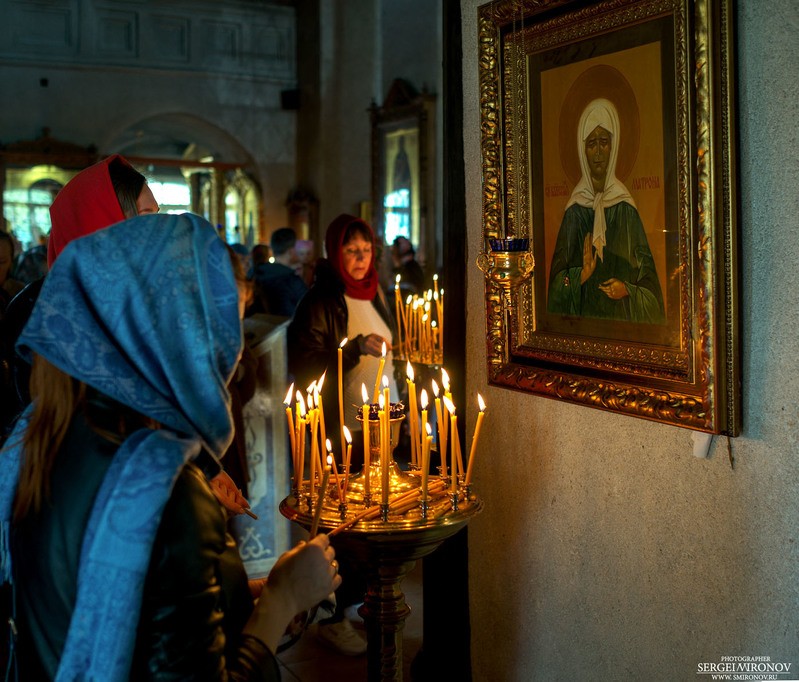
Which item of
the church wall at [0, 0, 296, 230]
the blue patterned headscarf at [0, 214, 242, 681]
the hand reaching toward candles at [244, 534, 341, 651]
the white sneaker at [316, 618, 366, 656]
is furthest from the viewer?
the church wall at [0, 0, 296, 230]

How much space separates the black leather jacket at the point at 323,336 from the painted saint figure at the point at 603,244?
5.30ft

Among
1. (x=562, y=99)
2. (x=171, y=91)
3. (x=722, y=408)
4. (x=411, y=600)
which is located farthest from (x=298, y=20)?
(x=722, y=408)

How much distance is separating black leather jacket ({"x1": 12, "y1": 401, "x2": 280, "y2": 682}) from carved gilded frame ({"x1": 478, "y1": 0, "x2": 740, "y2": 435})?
3.94 feet

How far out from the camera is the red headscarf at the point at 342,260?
4.04 metres

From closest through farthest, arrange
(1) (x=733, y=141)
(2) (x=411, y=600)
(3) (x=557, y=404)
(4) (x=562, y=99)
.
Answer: (1) (x=733, y=141) → (4) (x=562, y=99) → (3) (x=557, y=404) → (2) (x=411, y=600)

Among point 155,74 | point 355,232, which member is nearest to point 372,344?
point 355,232

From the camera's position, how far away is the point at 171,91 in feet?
37.1

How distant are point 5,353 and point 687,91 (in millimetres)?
1855

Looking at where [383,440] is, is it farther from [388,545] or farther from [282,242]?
[282,242]

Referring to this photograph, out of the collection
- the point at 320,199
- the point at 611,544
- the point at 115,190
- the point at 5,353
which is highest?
the point at 320,199

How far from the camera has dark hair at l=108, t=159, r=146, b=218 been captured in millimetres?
2146

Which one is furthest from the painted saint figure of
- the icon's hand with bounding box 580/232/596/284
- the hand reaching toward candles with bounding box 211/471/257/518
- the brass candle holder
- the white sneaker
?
the white sneaker

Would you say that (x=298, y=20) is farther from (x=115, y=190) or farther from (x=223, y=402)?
(x=223, y=402)

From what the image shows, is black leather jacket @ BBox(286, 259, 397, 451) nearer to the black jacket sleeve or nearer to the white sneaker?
the white sneaker
